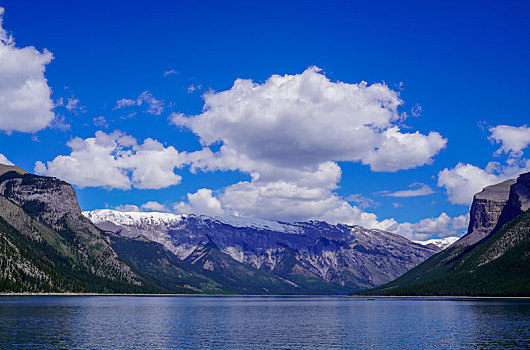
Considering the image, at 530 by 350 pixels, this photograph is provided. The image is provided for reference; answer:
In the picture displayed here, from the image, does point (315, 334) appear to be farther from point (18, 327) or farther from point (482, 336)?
point (18, 327)

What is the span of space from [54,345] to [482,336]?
88358 millimetres

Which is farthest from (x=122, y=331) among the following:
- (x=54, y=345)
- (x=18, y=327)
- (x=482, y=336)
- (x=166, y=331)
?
(x=482, y=336)

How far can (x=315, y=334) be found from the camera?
123m

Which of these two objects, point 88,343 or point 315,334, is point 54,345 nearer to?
point 88,343

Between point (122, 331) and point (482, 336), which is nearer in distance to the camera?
point (482, 336)

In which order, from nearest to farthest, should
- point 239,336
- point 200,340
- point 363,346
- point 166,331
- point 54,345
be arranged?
point 54,345
point 363,346
point 200,340
point 239,336
point 166,331

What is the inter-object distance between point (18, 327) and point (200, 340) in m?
45.5

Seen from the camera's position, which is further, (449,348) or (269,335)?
(269,335)

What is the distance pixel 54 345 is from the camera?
93.4m

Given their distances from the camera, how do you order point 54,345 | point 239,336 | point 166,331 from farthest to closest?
point 166,331, point 239,336, point 54,345

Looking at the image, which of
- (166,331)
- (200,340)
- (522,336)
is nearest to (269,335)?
(200,340)

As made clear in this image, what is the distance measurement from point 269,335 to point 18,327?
193 ft

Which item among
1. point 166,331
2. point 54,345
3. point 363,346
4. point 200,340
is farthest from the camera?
point 166,331

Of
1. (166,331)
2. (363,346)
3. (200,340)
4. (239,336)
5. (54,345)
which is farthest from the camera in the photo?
(166,331)
